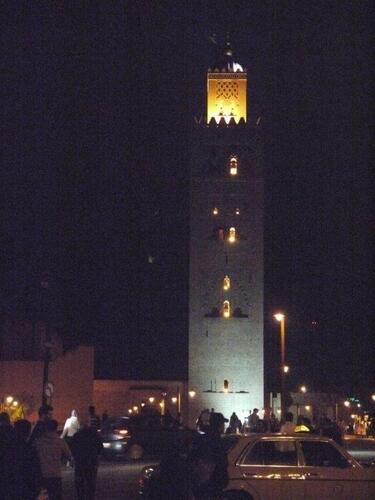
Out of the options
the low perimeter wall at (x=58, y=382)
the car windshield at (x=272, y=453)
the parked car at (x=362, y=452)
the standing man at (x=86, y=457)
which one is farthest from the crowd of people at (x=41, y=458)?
the low perimeter wall at (x=58, y=382)

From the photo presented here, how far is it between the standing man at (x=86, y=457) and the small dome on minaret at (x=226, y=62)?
66.4 metres

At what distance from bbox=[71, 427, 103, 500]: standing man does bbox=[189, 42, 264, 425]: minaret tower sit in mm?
54279

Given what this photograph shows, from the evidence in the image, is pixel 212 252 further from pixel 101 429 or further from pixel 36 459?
pixel 36 459

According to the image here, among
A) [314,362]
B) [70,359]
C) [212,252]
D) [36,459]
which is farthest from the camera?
[314,362]

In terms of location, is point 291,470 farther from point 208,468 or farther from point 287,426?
point 287,426

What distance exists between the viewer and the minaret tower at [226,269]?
244 feet

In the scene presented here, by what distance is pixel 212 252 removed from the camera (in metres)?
76.3

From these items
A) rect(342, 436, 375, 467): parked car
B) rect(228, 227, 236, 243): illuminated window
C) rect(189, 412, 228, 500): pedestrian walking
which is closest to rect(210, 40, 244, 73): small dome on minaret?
rect(228, 227, 236, 243): illuminated window

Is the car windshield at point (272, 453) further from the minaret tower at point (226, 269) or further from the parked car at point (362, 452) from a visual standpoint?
the minaret tower at point (226, 269)

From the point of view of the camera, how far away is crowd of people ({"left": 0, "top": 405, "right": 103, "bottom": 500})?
11.1 meters

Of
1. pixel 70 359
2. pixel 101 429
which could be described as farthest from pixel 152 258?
pixel 101 429

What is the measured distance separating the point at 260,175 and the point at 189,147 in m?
5.62

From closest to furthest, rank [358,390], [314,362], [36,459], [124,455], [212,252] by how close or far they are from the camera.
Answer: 1. [36,459]
2. [124,455]
3. [212,252]
4. [358,390]
5. [314,362]

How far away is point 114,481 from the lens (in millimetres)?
27953
